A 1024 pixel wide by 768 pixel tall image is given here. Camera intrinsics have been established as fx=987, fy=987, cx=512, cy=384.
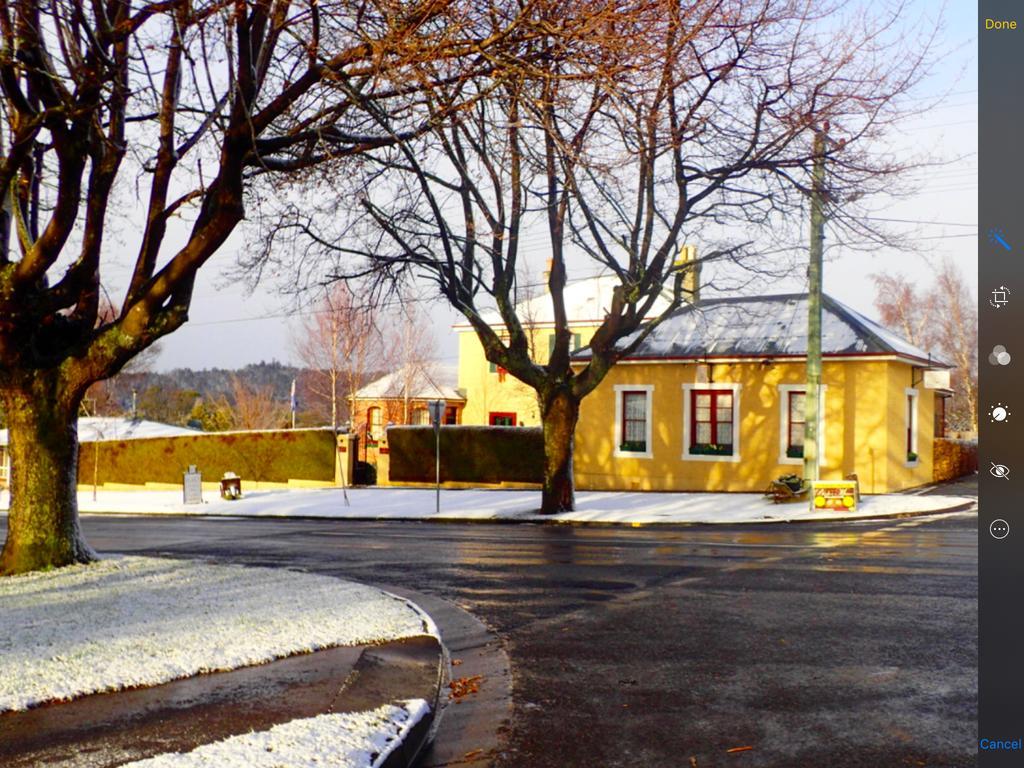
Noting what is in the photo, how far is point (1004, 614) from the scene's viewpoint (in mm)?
2859

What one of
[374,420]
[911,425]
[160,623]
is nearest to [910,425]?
[911,425]

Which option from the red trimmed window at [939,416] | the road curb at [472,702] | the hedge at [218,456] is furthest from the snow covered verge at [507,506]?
the road curb at [472,702]

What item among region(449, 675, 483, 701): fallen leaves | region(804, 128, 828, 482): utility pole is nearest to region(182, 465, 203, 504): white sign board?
region(804, 128, 828, 482): utility pole

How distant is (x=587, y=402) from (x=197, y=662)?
2501 centimetres

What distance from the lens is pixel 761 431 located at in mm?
28625

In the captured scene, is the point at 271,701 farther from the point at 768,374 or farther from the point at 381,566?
the point at 768,374

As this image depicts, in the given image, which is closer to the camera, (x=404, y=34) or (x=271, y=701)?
(x=271, y=701)

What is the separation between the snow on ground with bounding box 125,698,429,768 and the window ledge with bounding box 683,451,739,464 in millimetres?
24260

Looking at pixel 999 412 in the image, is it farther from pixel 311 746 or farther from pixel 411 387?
pixel 411 387

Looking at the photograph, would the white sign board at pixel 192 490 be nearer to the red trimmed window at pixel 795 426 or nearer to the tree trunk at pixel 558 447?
the tree trunk at pixel 558 447

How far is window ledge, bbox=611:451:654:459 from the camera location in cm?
3047

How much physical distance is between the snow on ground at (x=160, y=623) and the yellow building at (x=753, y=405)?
63.3 feet

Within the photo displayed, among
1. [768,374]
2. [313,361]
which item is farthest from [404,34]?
[313,361]

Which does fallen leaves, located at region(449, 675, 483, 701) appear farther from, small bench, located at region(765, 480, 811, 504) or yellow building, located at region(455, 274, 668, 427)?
yellow building, located at region(455, 274, 668, 427)
